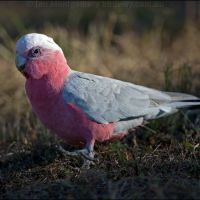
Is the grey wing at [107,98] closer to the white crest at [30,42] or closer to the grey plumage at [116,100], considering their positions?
the grey plumage at [116,100]

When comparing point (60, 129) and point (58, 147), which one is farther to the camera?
point (58, 147)

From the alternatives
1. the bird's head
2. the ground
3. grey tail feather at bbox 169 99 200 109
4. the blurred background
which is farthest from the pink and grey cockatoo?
the blurred background

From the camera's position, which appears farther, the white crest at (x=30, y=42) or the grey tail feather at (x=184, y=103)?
the grey tail feather at (x=184, y=103)

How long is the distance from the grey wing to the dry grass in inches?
10.9

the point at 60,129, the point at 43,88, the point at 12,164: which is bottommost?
the point at 12,164

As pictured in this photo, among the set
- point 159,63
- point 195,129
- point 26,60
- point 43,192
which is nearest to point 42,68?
point 26,60

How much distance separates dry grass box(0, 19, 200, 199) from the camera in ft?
10.5

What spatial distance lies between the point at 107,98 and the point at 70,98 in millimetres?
313

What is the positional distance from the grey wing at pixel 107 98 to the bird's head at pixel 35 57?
17 centimetres

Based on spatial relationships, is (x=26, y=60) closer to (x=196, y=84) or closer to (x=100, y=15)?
(x=196, y=84)

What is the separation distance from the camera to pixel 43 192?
10.6 feet

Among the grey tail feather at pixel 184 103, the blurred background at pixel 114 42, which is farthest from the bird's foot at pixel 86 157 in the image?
the blurred background at pixel 114 42

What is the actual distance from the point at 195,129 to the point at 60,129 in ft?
3.83

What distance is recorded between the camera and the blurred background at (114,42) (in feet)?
19.5
